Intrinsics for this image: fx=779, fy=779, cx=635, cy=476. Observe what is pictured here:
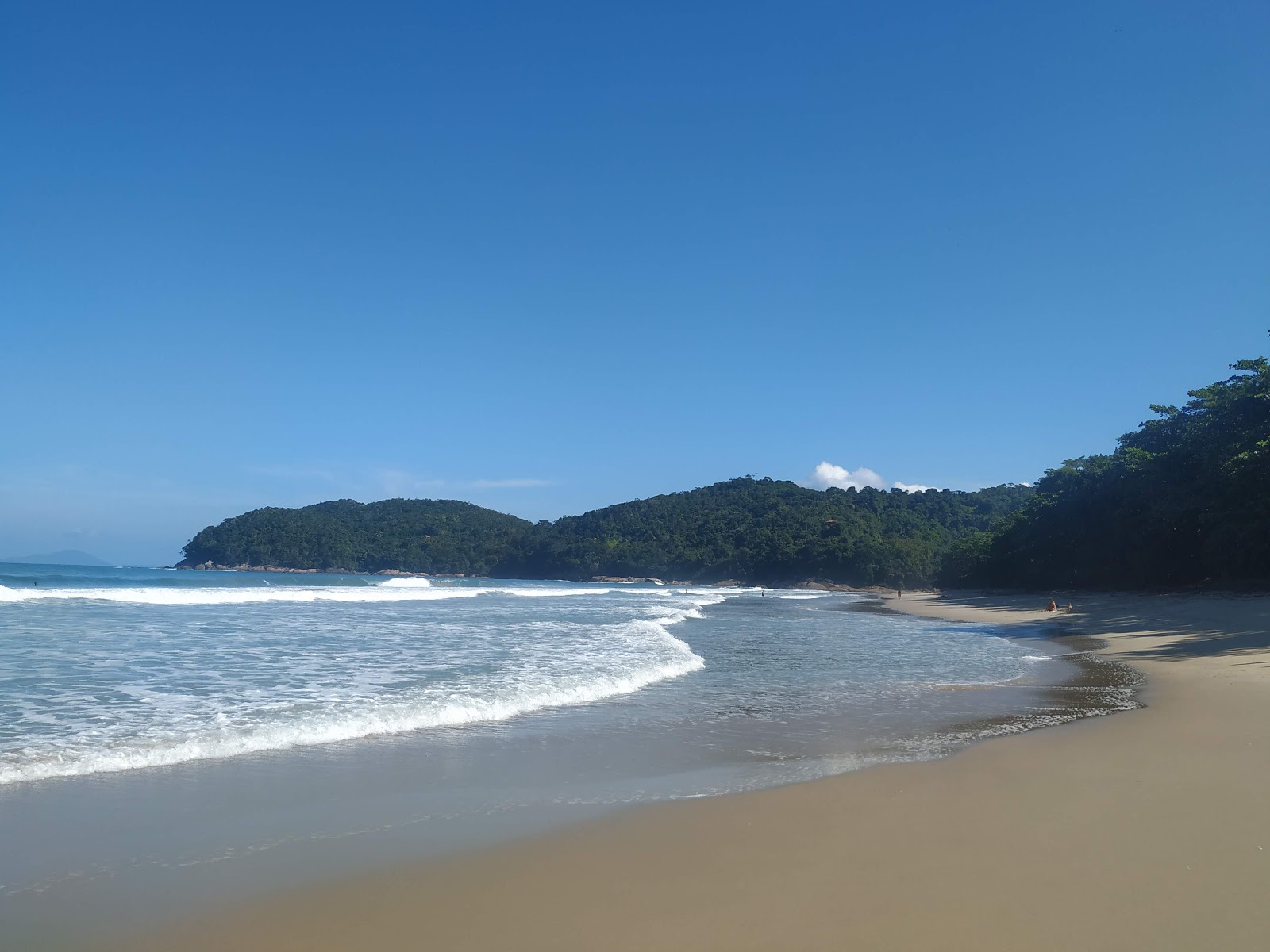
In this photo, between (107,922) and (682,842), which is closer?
(107,922)

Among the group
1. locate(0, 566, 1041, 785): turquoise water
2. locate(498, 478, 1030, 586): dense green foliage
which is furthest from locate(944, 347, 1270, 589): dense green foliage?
locate(498, 478, 1030, 586): dense green foliage

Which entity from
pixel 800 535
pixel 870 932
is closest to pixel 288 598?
pixel 870 932

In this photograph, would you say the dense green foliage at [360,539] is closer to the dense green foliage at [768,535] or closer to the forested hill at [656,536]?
the forested hill at [656,536]

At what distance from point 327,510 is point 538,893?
165 meters

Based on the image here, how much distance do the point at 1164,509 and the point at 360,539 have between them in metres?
134

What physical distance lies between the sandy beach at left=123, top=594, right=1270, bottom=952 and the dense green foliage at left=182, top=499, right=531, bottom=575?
Result: 14648cm

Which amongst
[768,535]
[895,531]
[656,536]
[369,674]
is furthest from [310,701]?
[656,536]

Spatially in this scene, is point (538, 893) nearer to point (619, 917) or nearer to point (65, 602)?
point (619, 917)

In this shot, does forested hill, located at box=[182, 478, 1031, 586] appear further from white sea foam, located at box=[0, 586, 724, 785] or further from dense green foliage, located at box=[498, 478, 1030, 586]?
white sea foam, located at box=[0, 586, 724, 785]

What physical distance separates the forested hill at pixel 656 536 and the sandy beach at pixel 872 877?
102 m

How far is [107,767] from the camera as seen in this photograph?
6414mm

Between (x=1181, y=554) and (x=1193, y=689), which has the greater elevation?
(x=1181, y=554)

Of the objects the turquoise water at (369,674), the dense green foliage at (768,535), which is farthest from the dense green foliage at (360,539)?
the turquoise water at (369,674)

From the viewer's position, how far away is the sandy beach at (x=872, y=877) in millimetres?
3591
